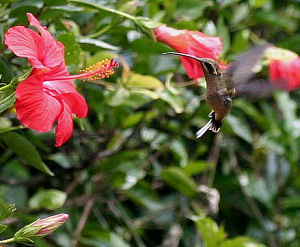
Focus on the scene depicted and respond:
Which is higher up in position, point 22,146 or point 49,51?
point 49,51

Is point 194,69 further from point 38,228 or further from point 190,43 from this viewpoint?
point 38,228

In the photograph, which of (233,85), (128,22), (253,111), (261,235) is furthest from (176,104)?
(261,235)

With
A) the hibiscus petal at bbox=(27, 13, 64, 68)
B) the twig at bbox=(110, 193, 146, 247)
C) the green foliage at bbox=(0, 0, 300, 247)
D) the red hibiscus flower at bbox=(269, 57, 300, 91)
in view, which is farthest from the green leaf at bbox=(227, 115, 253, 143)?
the hibiscus petal at bbox=(27, 13, 64, 68)

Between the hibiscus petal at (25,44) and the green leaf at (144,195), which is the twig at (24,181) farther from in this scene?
the hibiscus petal at (25,44)

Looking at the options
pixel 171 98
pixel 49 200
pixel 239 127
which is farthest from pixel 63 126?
pixel 239 127

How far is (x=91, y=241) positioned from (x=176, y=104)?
514mm

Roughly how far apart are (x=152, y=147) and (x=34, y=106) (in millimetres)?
1243

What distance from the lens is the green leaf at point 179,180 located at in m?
2.39

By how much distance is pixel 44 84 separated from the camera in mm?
1356

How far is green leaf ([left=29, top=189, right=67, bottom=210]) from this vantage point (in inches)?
74.0

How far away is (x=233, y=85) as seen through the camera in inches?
60.8

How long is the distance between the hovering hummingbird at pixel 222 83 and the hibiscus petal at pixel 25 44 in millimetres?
355

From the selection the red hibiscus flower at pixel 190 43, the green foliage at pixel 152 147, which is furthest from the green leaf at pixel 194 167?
the red hibiscus flower at pixel 190 43

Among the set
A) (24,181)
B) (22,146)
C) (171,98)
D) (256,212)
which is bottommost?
(256,212)
